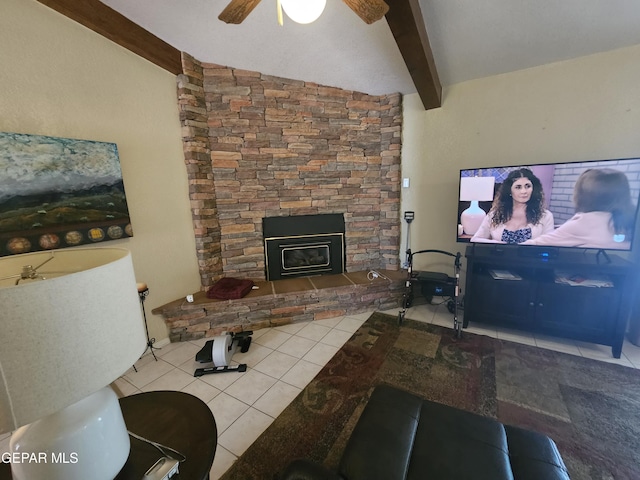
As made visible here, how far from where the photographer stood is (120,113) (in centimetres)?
231

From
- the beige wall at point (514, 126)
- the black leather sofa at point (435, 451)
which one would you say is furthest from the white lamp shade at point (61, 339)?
the beige wall at point (514, 126)

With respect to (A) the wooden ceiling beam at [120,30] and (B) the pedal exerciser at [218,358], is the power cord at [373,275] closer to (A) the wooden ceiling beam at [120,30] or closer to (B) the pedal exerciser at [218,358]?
(B) the pedal exerciser at [218,358]

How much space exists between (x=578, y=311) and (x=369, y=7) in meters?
2.91

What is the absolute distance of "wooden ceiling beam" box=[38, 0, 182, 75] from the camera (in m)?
1.98

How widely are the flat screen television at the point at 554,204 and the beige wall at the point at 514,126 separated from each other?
428 millimetres

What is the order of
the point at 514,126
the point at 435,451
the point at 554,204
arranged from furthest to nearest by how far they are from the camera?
the point at 514,126 < the point at 554,204 < the point at 435,451

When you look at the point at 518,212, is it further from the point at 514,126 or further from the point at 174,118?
the point at 174,118

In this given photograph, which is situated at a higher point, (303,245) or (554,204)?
(554,204)

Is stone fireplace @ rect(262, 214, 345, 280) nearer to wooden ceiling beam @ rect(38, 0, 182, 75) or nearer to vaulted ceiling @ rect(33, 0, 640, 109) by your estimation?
vaulted ceiling @ rect(33, 0, 640, 109)

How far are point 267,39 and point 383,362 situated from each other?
300 cm

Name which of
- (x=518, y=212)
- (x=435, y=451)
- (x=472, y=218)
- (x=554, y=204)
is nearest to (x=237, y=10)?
(x=435, y=451)

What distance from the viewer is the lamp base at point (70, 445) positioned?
0.64 m

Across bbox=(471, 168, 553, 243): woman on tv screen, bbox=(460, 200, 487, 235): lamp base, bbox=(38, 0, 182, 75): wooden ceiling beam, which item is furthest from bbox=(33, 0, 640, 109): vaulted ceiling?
bbox=(460, 200, 487, 235): lamp base

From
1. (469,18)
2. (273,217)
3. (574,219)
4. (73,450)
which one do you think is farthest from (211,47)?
(574,219)
